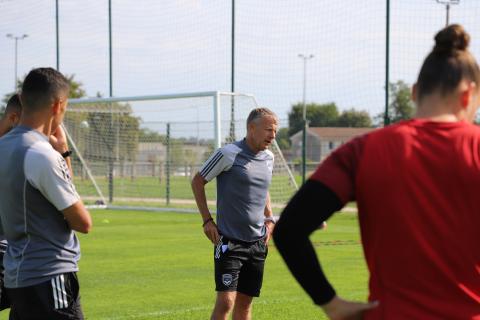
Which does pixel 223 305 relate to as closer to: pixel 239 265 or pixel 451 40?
pixel 239 265

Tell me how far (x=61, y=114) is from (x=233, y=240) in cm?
296

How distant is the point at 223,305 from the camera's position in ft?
22.3

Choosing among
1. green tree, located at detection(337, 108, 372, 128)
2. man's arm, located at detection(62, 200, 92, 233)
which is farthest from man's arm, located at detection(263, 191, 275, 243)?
green tree, located at detection(337, 108, 372, 128)

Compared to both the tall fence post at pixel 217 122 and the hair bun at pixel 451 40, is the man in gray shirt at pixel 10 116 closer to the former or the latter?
the hair bun at pixel 451 40

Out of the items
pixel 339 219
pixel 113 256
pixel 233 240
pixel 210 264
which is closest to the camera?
pixel 233 240

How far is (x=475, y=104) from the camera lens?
113 inches

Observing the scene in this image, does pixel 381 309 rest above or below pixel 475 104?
below

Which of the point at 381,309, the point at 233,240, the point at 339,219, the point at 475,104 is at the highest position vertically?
the point at 475,104

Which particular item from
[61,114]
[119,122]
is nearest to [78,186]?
[119,122]

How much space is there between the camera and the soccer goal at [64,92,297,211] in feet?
83.0

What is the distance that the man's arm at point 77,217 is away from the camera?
4172mm

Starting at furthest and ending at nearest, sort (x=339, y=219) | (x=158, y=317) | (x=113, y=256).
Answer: (x=339, y=219) < (x=113, y=256) < (x=158, y=317)

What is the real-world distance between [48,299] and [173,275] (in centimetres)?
691

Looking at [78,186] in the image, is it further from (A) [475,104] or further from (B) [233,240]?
(A) [475,104]
